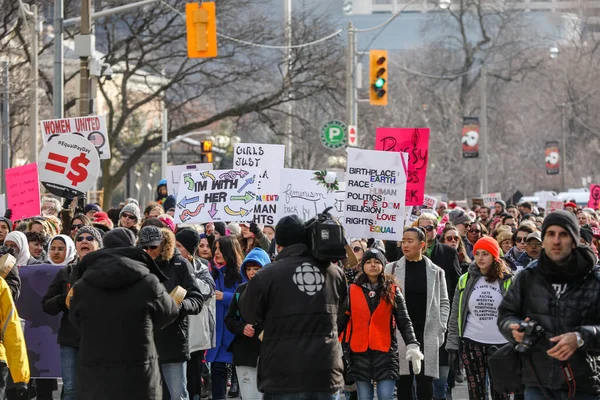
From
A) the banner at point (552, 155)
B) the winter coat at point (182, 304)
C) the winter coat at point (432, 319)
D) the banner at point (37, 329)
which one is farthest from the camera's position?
the banner at point (552, 155)

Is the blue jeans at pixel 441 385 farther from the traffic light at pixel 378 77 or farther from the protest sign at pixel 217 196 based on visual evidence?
the traffic light at pixel 378 77

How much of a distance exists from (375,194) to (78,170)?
437cm

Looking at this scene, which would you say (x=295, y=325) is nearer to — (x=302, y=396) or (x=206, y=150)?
(x=302, y=396)

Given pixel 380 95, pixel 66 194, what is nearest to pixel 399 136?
pixel 66 194

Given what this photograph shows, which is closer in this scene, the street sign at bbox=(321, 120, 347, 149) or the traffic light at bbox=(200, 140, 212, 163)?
the street sign at bbox=(321, 120, 347, 149)

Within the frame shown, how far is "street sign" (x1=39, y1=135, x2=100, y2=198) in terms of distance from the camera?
52.7ft

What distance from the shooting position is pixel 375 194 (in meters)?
13.3

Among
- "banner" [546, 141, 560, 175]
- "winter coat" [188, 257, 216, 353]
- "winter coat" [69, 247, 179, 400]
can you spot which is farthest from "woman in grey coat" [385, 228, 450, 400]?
"banner" [546, 141, 560, 175]

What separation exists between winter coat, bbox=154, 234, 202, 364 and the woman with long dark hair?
2165 mm

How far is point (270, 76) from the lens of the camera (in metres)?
36.6

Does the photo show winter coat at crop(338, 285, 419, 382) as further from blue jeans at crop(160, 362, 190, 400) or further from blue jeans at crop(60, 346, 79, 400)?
blue jeans at crop(60, 346, 79, 400)

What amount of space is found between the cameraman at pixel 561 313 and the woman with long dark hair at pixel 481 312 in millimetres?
3281

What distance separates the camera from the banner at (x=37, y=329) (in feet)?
37.7

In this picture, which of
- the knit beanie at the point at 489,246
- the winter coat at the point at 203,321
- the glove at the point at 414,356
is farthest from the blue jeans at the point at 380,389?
the winter coat at the point at 203,321
